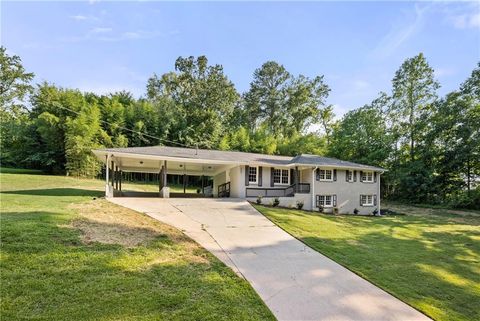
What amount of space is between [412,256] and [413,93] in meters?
26.9

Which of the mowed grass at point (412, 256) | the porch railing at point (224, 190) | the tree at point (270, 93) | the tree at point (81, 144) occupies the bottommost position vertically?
the mowed grass at point (412, 256)

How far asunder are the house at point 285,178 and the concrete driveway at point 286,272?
5955 mm

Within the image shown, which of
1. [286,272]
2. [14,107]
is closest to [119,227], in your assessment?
[286,272]

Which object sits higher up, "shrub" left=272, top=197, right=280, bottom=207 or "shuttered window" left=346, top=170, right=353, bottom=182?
"shuttered window" left=346, top=170, right=353, bottom=182

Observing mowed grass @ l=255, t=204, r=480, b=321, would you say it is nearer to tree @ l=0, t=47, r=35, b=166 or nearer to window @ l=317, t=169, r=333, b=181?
window @ l=317, t=169, r=333, b=181

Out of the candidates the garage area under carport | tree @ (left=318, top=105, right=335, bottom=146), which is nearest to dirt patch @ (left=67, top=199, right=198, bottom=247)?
the garage area under carport

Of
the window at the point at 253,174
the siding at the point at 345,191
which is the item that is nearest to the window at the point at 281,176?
the window at the point at 253,174

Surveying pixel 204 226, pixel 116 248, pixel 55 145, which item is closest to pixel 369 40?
pixel 204 226

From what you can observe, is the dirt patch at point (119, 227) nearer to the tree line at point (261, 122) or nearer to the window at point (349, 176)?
the window at point (349, 176)

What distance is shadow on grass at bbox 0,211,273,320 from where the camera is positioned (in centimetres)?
436

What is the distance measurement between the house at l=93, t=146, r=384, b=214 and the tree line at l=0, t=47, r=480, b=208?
10.0 meters

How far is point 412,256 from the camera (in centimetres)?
931

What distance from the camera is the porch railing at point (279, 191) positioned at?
18367mm

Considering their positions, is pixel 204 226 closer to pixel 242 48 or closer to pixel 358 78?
pixel 242 48
